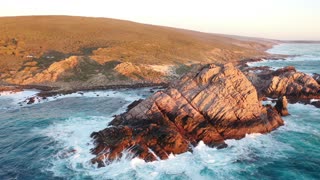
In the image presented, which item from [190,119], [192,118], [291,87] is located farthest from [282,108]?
[190,119]

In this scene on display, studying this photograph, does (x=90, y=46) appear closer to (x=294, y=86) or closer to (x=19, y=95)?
(x=19, y=95)

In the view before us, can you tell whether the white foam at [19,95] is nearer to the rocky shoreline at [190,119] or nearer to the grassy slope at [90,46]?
the grassy slope at [90,46]

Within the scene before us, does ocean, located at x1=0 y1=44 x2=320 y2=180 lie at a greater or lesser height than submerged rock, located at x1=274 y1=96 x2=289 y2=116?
lesser

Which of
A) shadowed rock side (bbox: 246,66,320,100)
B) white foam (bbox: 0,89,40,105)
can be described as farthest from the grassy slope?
shadowed rock side (bbox: 246,66,320,100)

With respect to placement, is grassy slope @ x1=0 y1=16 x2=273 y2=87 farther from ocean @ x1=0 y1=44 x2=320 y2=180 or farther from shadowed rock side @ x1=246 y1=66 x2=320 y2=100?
ocean @ x1=0 y1=44 x2=320 y2=180

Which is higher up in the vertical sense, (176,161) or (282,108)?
(282,108)

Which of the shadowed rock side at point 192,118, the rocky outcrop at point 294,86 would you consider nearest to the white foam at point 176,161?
the shadowed rock side at point 192,118
